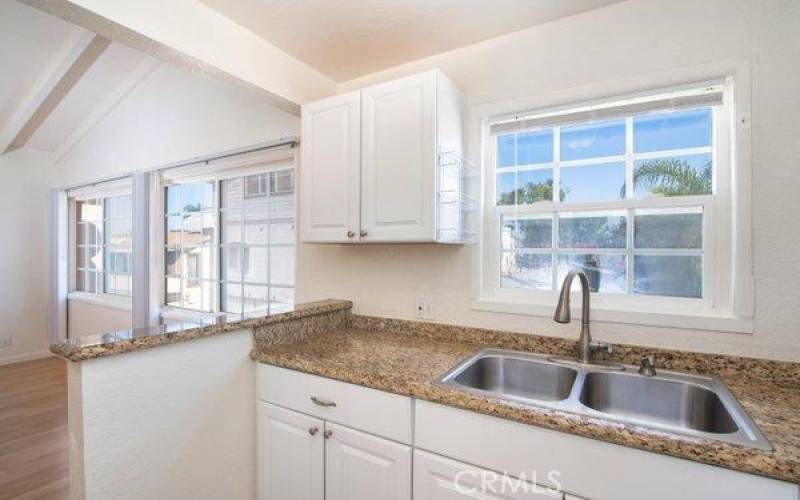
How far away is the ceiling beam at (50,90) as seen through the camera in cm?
292

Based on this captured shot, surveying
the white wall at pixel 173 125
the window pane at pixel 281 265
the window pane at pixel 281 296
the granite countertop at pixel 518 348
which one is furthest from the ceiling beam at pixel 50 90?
the granite countertop at pixel 518 348

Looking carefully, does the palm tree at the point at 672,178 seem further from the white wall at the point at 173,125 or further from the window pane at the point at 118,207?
the window pane at the point at 118,207

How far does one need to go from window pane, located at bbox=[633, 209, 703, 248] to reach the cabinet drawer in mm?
1194

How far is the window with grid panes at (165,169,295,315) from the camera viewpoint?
2.84m

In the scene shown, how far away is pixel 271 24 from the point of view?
1775 millimetres

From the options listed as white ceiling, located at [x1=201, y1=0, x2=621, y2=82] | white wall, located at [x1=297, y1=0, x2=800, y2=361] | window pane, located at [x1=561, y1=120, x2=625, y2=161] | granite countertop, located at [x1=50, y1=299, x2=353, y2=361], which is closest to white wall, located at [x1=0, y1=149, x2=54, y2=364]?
granite countertop, located at [x1=50, y1=299, x2=353, y2=361]

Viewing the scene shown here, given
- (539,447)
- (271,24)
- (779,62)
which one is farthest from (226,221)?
(779,62)

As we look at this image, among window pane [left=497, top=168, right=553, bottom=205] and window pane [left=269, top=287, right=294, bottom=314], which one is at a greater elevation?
window pane [left=497, top=168, right=553, bottom=205]

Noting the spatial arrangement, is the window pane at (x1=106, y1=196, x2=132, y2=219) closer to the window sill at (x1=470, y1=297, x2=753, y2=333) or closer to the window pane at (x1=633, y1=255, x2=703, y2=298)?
the window sill at (x1=470, y1=297, x2=753, y2=333)

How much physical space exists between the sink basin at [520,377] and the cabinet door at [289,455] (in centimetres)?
65

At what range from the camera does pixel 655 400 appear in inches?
54.1

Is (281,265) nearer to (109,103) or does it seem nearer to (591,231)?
(591,231)

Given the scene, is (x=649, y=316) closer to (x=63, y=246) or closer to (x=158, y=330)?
(x=158, y=330)

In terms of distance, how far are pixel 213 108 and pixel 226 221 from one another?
0.90m
